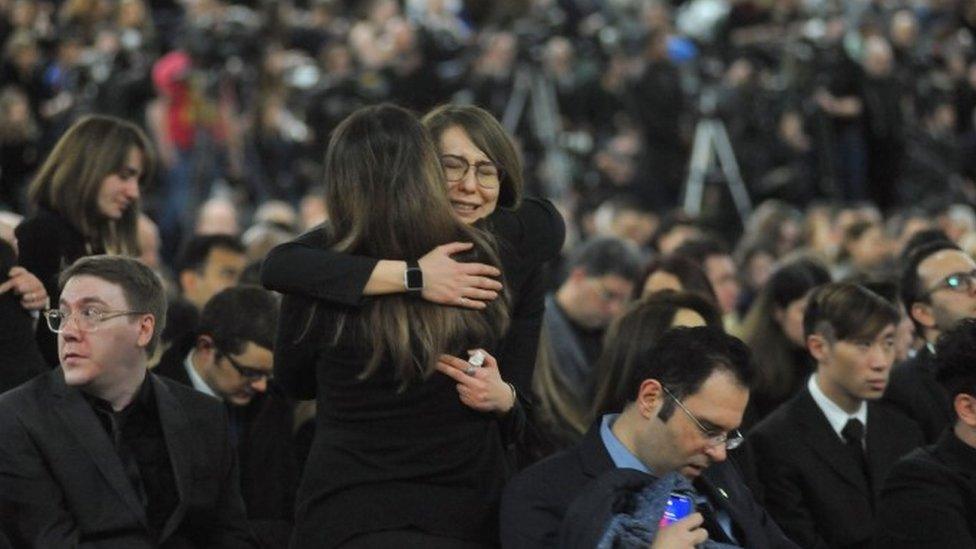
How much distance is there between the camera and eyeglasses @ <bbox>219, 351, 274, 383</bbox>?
5793mm

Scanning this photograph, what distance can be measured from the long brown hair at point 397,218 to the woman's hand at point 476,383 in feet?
0.13

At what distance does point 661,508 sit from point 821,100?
12638 millimetres

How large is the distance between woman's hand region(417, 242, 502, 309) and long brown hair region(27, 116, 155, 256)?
6.93 feet

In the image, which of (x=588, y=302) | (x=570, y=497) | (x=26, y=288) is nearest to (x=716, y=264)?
(x=588, y=302)

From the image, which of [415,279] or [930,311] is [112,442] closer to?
[415,279]

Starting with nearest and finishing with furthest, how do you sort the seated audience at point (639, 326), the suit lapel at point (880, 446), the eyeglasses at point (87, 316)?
the eyeglasses at point (87, 316), the seated audience at point (639, 326), the suit lapel at point (880, 446)

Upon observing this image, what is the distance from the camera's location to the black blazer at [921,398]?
247 inches

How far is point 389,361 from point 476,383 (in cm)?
20

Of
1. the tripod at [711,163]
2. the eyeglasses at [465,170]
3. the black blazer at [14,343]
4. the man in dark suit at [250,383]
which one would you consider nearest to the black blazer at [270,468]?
the man in dark suit at [250,383]

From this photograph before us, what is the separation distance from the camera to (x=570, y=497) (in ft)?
13.8

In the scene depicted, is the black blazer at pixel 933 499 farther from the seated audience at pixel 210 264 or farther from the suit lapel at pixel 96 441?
the seated audience at pixel 210 264

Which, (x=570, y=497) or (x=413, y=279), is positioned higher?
(x=413, y=279)

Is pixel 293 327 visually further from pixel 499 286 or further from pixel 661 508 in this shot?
pixel 661 508

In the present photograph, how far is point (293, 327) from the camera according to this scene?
4.07 m
